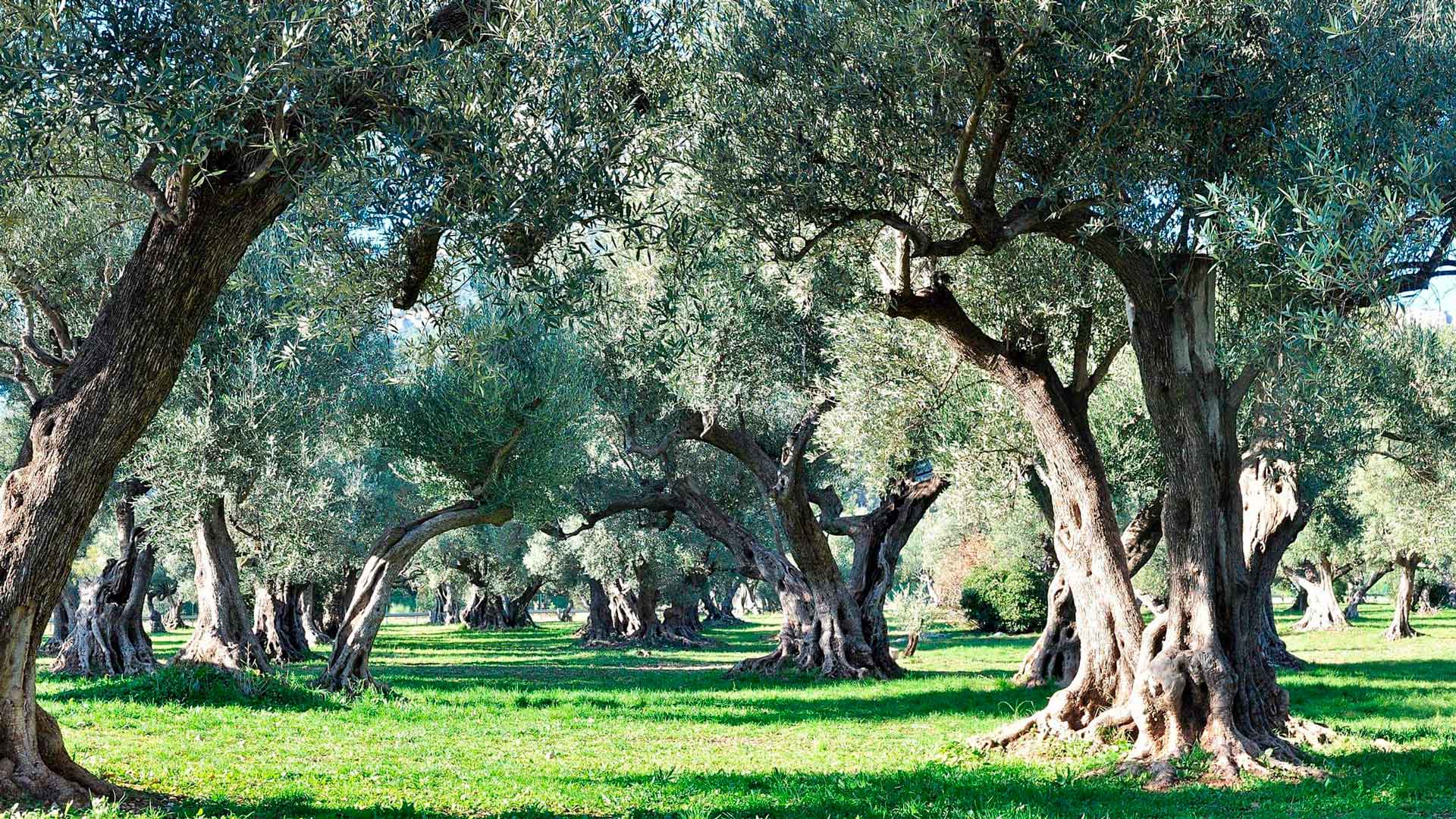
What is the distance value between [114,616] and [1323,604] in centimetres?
4988

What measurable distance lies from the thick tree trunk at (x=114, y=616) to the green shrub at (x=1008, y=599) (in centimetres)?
3743

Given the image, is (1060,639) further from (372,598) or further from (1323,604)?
(1323,604)

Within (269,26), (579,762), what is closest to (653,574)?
(579,762)

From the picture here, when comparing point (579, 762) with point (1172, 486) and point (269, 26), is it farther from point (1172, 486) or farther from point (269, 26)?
point (269, 26)

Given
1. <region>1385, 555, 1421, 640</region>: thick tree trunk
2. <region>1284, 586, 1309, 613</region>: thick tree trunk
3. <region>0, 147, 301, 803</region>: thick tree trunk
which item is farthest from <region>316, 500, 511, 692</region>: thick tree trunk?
<region>1284, 586, 1309, 613</region>: thick tree trunk

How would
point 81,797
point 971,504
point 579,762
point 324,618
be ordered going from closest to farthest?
point 81,797 < point 579,762 < point 971,504 < point 324,618

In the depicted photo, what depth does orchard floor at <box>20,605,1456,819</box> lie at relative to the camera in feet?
31.1

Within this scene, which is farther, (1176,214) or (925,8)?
(1176,214)

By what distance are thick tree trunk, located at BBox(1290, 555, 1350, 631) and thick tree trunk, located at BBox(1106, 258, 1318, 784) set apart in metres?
41.3

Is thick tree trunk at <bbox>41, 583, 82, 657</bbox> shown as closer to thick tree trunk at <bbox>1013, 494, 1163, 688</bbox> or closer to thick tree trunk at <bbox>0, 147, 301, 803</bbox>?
thick tree trunk at <bbox>1013, 494, 1163, 688</bbox>

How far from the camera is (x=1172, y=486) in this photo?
11734mm

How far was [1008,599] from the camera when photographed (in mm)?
51781

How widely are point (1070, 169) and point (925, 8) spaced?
2357 mm

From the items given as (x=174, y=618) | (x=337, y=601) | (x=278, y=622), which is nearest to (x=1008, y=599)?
(x=337, y=601)
